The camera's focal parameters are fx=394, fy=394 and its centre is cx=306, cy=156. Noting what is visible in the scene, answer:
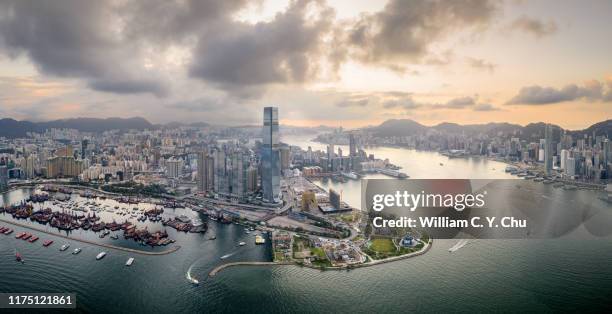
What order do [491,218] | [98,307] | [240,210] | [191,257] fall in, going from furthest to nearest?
[240,210], [491,218], [191,257], [98,307]

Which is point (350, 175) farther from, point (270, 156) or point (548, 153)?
point (548, 153)

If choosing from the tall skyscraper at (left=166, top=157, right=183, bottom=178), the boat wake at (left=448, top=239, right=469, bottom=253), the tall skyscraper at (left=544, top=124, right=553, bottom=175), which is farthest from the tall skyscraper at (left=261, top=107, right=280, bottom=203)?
the tall skyscraper at (left=544, top=124, right=553, bottom=175)

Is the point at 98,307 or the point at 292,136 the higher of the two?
the point at 292,136

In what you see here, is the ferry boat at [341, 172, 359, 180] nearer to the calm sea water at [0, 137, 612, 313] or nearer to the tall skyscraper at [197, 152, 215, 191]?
the tall skyscraper at [197, 152, 215, 191]

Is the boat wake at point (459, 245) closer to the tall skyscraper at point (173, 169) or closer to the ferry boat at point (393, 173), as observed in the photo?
the ferry boat at point (393, 173)

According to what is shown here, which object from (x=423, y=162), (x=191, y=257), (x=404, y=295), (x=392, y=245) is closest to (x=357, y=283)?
(x=404, y=295)

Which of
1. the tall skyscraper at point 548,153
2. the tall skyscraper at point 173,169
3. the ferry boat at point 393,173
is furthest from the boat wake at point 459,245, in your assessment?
the tall skyscraper at point 173,169

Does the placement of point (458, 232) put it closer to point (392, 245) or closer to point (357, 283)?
point (392, 245)
